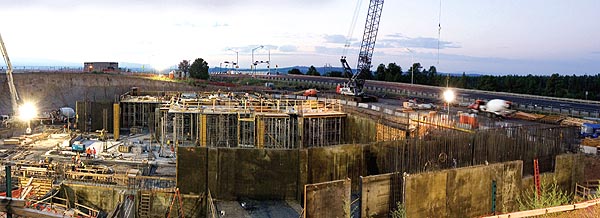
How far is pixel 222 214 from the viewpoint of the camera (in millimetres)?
16016

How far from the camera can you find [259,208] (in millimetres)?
16812

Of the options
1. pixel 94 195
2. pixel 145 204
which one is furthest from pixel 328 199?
pixel 94 195

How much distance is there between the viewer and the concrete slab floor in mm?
16188

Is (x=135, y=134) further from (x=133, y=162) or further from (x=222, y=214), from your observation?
(x=222, y=214)

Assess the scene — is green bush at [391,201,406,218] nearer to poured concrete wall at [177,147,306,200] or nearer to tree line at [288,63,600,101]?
poured concrete wall at [177,147,306,200]

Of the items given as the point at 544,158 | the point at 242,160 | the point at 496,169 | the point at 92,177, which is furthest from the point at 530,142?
the point at 92,177

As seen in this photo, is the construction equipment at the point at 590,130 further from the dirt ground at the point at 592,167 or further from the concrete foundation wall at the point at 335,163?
the concrete foundation wall at the point at 335,163

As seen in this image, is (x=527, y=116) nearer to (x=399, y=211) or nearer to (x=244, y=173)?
(x=399, y=211)

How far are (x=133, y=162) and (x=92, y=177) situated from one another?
11.9 feet

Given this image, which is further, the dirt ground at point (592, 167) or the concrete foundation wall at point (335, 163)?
the dirt ground at point (592, 167)

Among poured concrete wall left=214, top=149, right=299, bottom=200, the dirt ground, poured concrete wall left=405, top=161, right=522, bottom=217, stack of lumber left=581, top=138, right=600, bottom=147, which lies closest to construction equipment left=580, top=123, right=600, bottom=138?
stack of lumber left=581, top=138, right=600, bottom=147

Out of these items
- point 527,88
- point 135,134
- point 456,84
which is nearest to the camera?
point 135,134

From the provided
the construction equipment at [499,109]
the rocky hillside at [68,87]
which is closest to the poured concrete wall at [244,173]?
the construction equipment at [499,109]

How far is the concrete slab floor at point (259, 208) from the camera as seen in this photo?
16.2 metres
